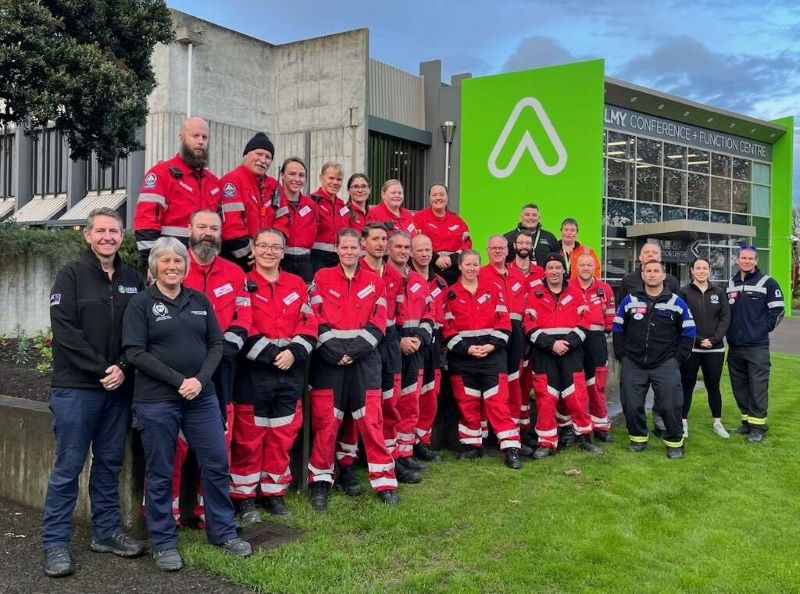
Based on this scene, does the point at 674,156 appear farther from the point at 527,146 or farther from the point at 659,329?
the point at 659,329

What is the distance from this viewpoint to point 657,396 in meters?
7.08

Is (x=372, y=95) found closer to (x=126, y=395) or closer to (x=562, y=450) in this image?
(x=562, y=450)

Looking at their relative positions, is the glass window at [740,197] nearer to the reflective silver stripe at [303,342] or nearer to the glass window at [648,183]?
the glass window at [648,183]

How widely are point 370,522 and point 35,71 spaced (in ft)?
34.5

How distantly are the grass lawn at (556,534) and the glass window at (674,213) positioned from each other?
22.9 metres

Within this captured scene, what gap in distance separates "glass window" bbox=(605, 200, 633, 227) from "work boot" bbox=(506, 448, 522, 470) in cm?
2069

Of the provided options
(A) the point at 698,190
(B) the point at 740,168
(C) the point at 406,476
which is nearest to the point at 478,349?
(C) the point at 406,476

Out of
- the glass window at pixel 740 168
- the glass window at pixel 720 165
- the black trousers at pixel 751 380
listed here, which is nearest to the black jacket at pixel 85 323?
the black trousers at pixel 751 380

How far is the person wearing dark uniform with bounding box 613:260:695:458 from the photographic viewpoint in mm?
6984

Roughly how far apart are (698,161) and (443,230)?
83.0ft

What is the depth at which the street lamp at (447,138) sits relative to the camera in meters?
23.3

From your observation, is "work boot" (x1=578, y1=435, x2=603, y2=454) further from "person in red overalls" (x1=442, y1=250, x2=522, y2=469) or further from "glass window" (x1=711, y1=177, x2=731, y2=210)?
"glass window" (x1=711, y1=177, x2=731, y2=210)

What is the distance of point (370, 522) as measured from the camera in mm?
4855

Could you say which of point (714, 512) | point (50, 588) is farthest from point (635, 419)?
point (50, 588)
